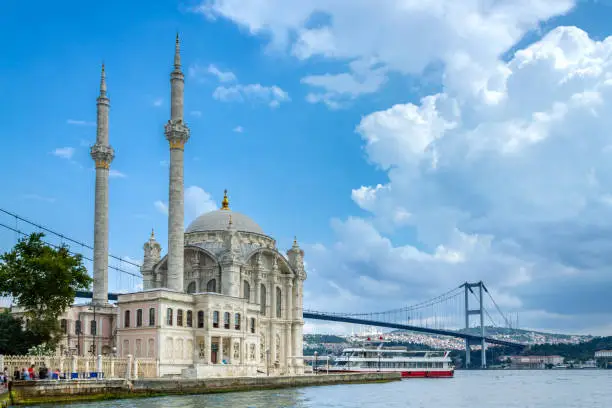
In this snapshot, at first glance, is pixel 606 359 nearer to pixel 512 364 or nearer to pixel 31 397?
pixel 512 364

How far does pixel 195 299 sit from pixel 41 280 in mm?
12472

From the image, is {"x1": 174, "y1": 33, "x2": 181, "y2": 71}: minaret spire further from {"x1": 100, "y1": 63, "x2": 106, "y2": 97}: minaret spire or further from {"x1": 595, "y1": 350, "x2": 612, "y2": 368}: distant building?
{"x1": 595, "y1": 350, "x2": 612, "y2": 368}: distant building

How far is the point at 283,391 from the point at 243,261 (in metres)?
15.6

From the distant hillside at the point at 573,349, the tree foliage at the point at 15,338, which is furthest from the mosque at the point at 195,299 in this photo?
the distant hillside at the point at 573,349

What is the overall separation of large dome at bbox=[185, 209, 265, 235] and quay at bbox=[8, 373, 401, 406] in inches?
595

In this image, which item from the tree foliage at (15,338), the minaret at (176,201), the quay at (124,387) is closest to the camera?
the quay at (124,387)

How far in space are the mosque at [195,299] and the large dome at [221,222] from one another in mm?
107

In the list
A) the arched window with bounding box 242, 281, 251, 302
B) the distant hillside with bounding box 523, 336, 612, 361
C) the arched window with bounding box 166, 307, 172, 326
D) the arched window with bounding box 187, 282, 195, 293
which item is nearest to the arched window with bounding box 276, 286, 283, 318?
the arched window with bounding box 242, 281, 251, 302

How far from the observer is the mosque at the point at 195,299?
49.6 meters

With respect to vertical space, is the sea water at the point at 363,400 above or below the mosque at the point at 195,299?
below

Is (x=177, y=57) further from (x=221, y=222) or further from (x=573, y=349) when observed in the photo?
(x=573, y=349)

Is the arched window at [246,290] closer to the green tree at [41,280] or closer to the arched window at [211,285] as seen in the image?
the arched window at [211,285]

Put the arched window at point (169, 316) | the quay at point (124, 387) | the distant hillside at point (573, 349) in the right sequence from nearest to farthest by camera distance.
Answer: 1. the quay at point (124, 387)
2. the arched window at point (169, 316)
3. the distant hillside at point (573, 349)

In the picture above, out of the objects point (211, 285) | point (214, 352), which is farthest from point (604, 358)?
point (214, 352)
